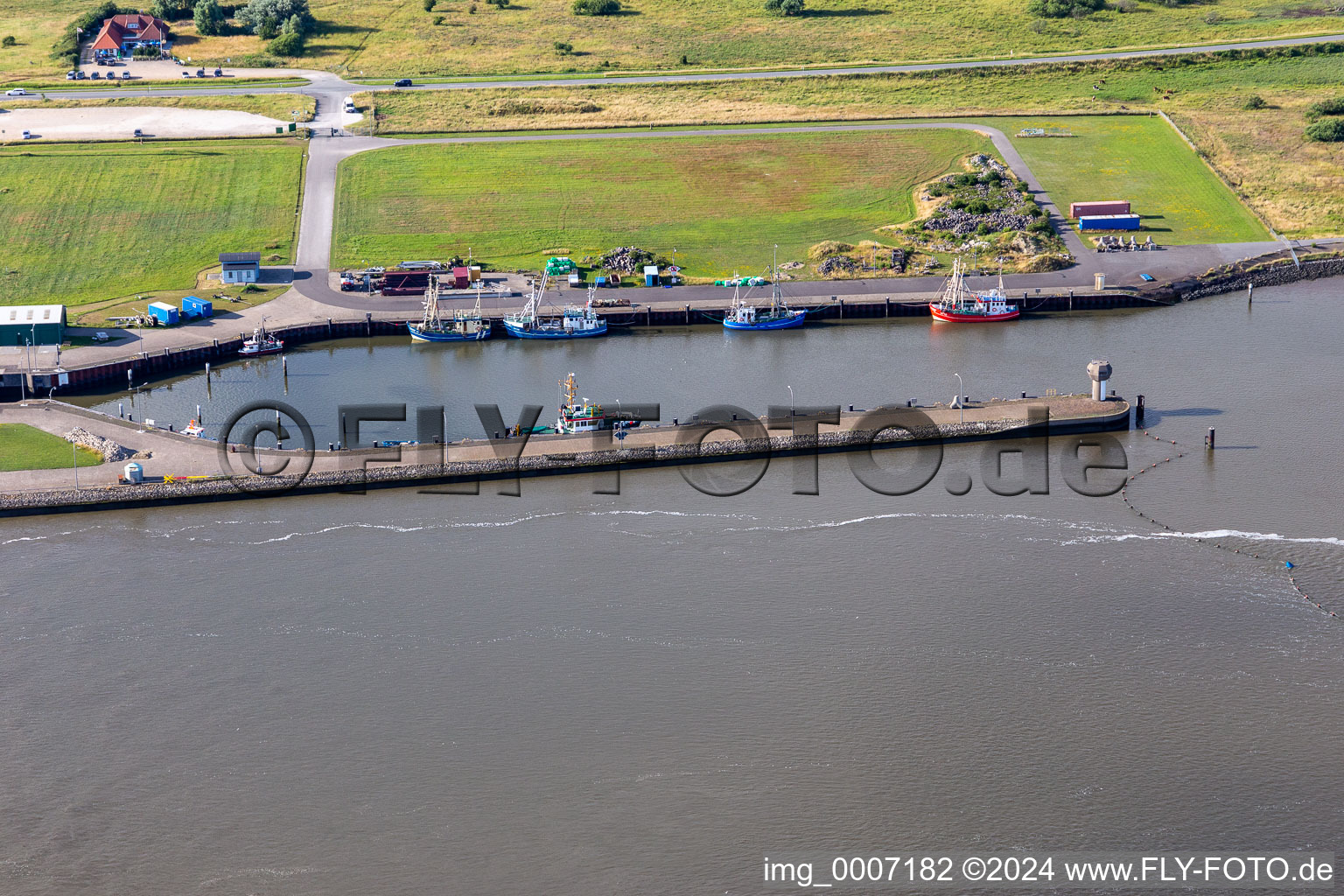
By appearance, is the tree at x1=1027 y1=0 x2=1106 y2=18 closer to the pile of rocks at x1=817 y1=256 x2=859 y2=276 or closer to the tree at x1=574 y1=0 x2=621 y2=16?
the tree at x1=574 y1=0 x2=621 y2=16

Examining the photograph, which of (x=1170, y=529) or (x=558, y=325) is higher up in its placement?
(x=558, y=325)

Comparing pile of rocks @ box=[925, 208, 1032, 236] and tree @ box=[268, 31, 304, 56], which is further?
tree @ box=[268, 31, 304, 56]

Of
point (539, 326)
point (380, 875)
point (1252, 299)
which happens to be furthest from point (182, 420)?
point (1252, 299)

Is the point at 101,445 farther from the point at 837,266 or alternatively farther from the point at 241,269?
the point at 837,266

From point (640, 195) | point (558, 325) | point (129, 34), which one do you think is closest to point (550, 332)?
point (558, 325)

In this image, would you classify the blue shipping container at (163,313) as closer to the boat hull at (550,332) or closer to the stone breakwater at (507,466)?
the boat hull at (550,332)

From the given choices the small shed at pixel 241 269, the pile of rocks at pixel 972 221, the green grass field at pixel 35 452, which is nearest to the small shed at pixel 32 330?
the small shed at pixel 241 269

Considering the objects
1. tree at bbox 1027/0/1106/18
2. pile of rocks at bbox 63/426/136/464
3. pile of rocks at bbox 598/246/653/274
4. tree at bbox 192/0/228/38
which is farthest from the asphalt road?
pile of rocks at bbox 63/426/136/464
